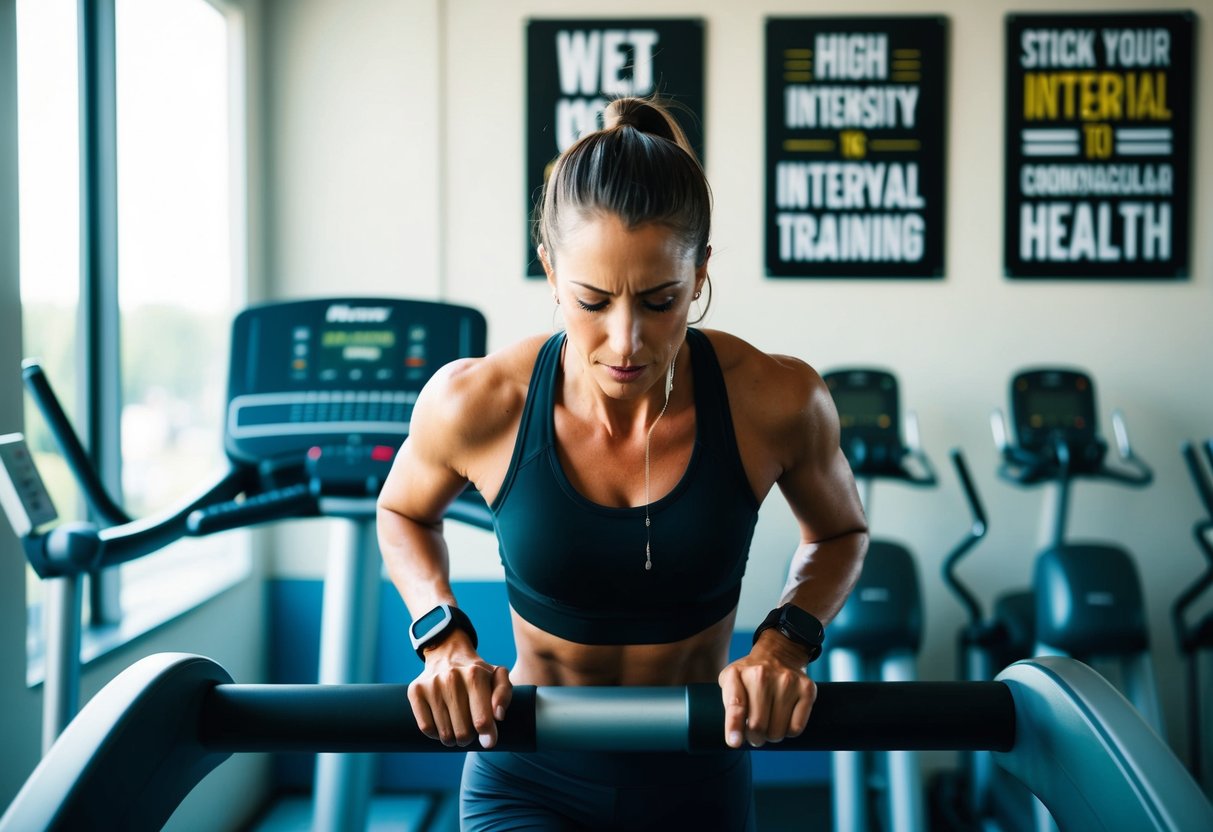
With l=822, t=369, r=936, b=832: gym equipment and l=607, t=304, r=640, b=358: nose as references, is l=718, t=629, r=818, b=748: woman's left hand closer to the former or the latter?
l=607, t=304, r=640, b=358: nose

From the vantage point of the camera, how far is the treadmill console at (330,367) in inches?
80.4

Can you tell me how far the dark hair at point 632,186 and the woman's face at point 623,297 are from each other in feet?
0.07

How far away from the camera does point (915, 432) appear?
130 inches

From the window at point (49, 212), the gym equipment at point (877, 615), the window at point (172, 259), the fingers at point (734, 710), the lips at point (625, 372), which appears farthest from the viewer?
the window at point (172, 259)

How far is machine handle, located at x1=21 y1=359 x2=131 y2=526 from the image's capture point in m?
1.68

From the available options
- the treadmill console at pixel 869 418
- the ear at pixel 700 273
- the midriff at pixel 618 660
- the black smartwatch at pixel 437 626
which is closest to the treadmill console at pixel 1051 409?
the treadmill console at pixel 869 418

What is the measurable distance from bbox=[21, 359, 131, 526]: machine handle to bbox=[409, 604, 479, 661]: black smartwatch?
2.81ft

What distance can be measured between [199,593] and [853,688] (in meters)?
2.45

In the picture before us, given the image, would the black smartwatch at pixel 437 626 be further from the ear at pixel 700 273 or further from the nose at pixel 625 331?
the ear at pixel 700 273

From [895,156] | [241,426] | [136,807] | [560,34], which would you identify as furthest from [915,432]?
[136,807]

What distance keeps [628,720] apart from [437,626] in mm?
298

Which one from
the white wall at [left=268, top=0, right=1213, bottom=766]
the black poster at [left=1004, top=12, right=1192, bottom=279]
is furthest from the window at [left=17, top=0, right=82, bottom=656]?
the black poster at [left=1004, top=12, right=1192, bottom=279]

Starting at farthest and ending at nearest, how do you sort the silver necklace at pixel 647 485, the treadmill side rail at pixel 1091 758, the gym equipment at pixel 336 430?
the gym equipment at pixel 336 430 → the silver necklace at pixel 647 485 → the treadmill side rail at pixel 1091 758

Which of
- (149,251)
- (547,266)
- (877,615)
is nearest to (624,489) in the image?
(547,266)
